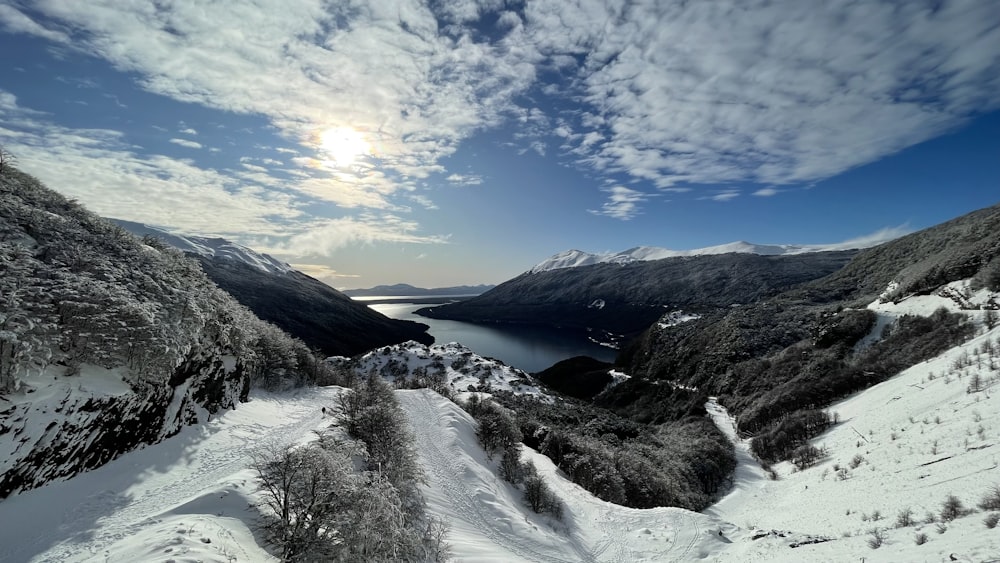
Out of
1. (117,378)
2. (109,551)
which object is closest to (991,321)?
(109,551)

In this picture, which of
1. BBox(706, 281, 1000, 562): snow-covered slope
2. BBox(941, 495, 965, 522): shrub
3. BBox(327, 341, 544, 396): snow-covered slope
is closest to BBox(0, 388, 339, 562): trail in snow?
BBox(706, 281, 1000, 562): snow-covered slope

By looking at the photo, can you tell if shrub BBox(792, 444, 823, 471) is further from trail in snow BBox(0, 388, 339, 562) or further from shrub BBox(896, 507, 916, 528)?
trail in snow BBox(0, 388, 339, 562)

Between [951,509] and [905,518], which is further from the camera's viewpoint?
[905,518]

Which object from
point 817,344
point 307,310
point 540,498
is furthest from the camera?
point 307,310

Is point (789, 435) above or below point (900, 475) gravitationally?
below

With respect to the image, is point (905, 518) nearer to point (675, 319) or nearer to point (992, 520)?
point (992, 520)

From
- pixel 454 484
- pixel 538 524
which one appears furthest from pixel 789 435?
pixel 454 484

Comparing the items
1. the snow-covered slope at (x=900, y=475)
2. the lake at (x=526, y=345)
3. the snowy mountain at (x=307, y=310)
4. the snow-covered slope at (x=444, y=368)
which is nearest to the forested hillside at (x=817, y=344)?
the snow-covered slope at (x=900, y=475)
